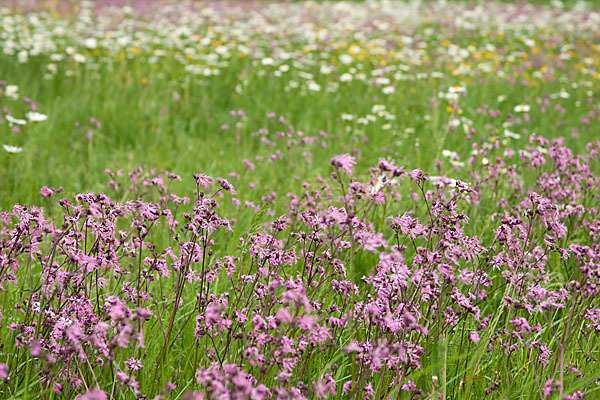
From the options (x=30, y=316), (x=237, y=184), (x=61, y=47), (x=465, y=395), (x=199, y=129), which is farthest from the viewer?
(x=61, y=47)

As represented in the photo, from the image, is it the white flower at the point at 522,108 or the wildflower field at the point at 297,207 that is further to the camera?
the white flower at the point at 522,108

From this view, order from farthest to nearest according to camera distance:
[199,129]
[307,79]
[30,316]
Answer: [307,79] < [199,129] < [30,316]

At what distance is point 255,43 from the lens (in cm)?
858

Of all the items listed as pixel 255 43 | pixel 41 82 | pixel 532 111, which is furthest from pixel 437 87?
pixel 41 82

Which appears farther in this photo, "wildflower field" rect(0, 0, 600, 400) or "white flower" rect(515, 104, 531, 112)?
"white flower" rect(515, 104, 531, 112)

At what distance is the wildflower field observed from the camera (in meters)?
1.89

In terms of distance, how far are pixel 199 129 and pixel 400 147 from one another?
2.05 meters

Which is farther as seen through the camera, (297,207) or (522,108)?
(522,108)

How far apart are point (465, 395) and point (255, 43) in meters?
7.26

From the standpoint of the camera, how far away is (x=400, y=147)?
529 centimetres

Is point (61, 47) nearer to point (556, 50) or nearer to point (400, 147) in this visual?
point (400, 147)

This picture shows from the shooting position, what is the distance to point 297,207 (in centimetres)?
317

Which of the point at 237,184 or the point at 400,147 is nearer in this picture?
the point at 237,184

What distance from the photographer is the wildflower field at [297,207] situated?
6.21 feet
